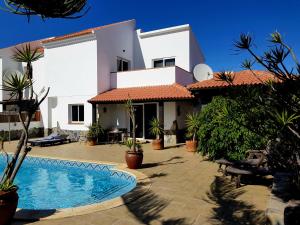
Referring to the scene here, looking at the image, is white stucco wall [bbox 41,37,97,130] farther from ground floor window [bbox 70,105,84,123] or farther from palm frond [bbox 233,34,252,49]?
palm frond [bbox 233,34,252,49]

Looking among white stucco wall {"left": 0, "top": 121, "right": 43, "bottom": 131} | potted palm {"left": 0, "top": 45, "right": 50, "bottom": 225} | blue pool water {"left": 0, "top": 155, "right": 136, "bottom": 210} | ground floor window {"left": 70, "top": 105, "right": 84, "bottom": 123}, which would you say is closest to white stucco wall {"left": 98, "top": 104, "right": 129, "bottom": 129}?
ground floor window {"left": 70, "top": 105, "right": 84, "bottom": 123}

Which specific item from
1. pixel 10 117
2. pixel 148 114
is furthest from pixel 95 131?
pixel 10 117

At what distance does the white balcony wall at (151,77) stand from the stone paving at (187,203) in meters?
11.2

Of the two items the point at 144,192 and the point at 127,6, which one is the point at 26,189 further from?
the point at 127,6

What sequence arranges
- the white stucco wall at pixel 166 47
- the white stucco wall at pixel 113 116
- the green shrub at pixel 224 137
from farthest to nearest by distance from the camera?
the white stucco wall at pixel 166 47 → the white stucco wall at pixel 113 116 → the green shrub at pixel 224 137

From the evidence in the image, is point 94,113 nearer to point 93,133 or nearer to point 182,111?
point 93,133

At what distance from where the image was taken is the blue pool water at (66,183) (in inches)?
382

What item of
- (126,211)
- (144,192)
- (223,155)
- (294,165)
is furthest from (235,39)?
(223,155)

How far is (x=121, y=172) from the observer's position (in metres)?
12.0

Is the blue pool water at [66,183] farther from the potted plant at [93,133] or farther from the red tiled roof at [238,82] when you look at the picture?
the red tiled roof at [238,82]

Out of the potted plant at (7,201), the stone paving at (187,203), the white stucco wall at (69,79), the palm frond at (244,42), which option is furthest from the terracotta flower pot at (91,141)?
the palm frond at (244,42)

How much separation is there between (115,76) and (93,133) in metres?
6.21

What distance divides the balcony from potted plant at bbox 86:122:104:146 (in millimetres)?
4765

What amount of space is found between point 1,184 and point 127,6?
971 inches
